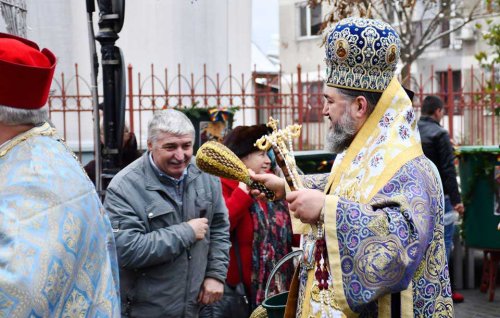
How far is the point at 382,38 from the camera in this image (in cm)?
313

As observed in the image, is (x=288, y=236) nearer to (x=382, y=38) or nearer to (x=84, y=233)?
(x=382, y=38)

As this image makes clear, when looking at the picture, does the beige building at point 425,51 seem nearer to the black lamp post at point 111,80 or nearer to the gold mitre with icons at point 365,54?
the black lamp post at point 111,80

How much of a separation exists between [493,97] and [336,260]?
382 inches

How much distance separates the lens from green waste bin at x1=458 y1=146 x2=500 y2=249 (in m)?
8.18

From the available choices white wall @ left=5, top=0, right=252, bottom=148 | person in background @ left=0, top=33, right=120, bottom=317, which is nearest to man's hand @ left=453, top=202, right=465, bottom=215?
white wall @ left=5, top=0, right=252, bottom=148

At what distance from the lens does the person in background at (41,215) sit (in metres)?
2.46

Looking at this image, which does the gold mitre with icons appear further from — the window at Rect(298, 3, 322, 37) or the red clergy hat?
the window at Rect(298, 3, 322, 37)

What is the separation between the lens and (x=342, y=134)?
3.20 metres

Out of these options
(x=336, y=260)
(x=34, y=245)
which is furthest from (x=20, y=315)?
(x=336, y=260)

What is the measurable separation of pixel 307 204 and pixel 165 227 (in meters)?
1.49

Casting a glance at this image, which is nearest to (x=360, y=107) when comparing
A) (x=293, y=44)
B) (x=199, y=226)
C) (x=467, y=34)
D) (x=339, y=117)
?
(x=339, y=117)

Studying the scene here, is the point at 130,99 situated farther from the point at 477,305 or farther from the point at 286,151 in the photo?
the point at 286,151

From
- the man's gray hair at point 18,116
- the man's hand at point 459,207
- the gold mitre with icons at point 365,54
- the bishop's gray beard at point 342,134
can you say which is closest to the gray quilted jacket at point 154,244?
the bishop's gray beard at point 342,134

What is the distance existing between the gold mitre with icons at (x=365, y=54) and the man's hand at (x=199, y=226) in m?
1.38
